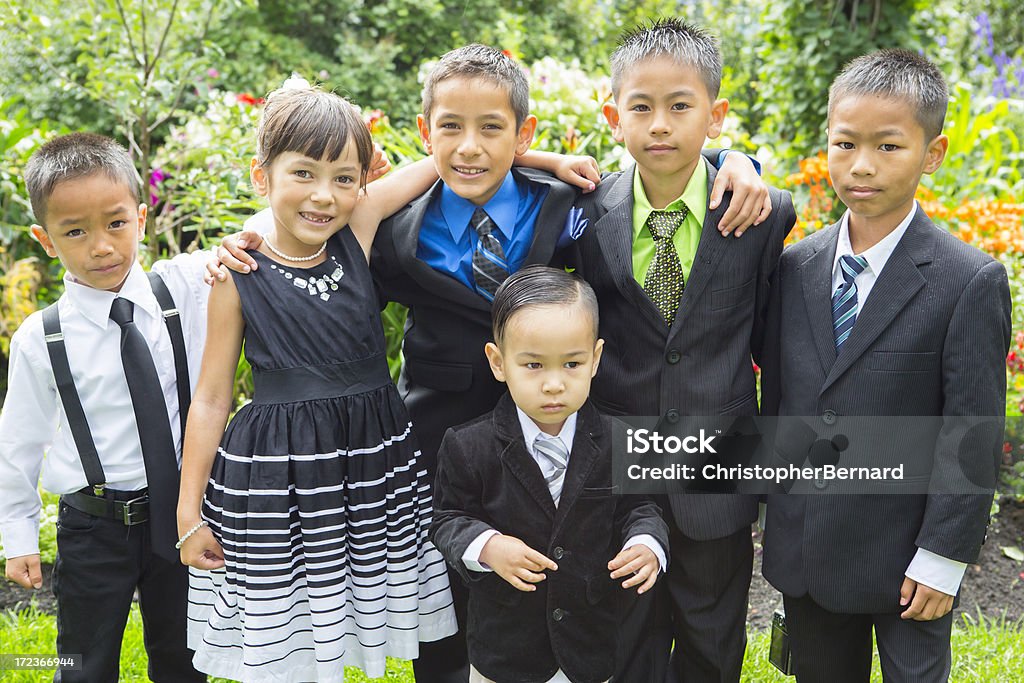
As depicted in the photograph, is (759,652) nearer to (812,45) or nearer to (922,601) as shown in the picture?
(922,601)

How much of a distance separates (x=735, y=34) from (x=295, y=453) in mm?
9169

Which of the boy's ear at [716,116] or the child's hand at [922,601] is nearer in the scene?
the child's hand at [922,601]

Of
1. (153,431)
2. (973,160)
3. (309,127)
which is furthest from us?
(973,160)

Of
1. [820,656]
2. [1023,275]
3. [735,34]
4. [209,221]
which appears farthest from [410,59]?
[820,656]

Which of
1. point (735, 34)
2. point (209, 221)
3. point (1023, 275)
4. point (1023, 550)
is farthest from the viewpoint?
point (735, 34)

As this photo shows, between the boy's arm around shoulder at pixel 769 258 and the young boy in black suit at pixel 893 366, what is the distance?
97 mm

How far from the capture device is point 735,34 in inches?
396

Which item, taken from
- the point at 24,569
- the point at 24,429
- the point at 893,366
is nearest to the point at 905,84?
the point at 893,366

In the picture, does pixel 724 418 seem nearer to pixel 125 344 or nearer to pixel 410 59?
pixel 125 344

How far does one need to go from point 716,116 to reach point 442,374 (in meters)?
1.02

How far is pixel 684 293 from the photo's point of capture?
7.63 ft

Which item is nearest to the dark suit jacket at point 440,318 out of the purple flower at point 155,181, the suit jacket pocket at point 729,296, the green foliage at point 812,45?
the suit jacket pocket at point 729,296

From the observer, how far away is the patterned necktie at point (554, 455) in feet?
7.18

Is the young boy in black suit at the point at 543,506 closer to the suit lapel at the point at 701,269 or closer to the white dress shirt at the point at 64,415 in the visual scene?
the suit lapel at the point at 701,269
